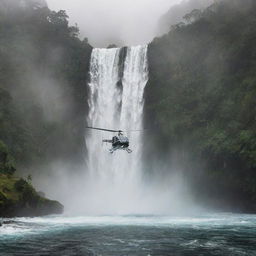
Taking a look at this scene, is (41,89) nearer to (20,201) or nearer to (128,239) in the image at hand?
(20,201)

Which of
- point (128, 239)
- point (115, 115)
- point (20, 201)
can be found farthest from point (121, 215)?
point (115, 115)

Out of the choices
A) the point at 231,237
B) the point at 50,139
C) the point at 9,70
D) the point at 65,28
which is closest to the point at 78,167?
the point at 50,139

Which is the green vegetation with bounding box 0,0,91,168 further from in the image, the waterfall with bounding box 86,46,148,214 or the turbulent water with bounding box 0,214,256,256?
the turbulent water with bounding box 0,214,256,256

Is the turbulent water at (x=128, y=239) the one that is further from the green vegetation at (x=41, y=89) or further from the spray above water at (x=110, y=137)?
the green vegetation at (x=41, y=89)

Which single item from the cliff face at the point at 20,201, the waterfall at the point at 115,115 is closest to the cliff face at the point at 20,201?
the cliff face at the point at 20,201

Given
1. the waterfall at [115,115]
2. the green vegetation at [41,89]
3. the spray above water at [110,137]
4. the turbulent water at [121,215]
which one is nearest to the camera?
the turbulent water at [121,215]

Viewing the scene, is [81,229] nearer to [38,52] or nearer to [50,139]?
[50,139]
